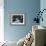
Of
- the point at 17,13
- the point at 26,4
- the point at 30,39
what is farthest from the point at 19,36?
the point at 30,39

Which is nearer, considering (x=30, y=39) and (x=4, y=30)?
(x=30, y=39)

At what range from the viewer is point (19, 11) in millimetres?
5480

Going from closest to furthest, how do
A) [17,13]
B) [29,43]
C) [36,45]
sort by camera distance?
[36,45] → [29,43] → [17,13]

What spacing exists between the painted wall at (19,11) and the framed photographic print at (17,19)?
0.42ft

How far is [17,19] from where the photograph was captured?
5523 millimetres

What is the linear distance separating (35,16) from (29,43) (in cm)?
229

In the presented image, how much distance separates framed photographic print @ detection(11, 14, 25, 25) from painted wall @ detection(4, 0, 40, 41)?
127 millimetres

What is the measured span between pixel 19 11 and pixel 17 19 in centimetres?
33

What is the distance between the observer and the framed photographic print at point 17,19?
5491 millimetres

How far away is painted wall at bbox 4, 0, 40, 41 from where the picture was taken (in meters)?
5.48

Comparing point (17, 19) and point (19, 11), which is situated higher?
point (19, 11)

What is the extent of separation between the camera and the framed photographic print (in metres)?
5.49

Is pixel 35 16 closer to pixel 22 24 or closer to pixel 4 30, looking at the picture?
pixel 22 24

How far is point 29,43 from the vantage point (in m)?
3.37
